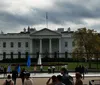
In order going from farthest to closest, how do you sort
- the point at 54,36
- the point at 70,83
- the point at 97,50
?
the point at 54,36 → the point at 97,50 → the point at 70,83

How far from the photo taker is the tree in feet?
194

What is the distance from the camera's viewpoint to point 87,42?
A: 60156 mm

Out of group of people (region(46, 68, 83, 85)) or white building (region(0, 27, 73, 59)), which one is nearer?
group of people (region(46, 68, 83, 85))

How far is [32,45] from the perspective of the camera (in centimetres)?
10600

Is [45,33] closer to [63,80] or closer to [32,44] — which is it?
[32,44]

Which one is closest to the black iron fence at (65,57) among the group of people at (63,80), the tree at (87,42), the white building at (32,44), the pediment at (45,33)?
the tree at (87,42)

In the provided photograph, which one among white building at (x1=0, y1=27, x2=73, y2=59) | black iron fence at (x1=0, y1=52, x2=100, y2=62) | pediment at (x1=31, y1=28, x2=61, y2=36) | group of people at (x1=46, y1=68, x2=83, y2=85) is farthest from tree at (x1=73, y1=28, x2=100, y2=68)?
group of people at (x1=46, y1=68, x2=83, y2=85)

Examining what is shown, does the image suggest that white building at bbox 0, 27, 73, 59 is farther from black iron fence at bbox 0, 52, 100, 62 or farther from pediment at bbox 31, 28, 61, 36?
black iron fence at bbox 0, 52, 100, 62

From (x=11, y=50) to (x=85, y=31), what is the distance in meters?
50.8

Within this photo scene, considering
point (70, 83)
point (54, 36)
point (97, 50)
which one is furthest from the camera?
point (54, 36)

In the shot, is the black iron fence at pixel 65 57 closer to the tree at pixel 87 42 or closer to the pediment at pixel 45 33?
the tree at pixel 87 42

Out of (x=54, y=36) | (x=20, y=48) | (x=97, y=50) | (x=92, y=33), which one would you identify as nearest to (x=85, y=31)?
(x=92, y=33)

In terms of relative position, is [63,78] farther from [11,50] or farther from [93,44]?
[11,50]

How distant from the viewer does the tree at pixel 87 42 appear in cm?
5906
